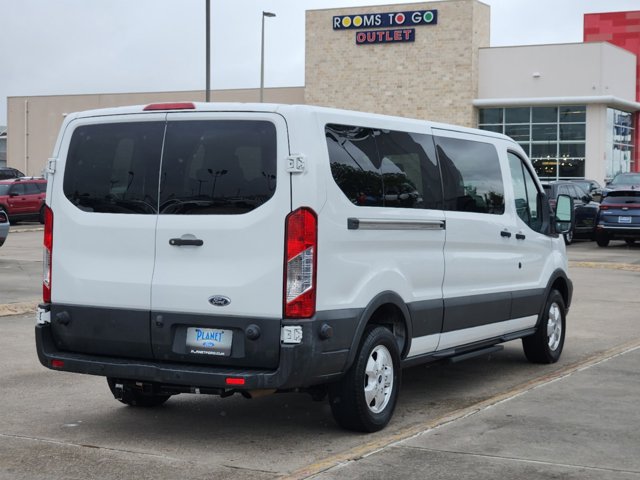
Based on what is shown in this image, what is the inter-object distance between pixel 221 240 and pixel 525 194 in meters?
4.01

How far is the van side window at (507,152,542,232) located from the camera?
9.56m

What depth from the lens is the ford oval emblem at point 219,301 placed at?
21.8ft

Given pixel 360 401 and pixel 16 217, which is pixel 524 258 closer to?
pixel 360 401

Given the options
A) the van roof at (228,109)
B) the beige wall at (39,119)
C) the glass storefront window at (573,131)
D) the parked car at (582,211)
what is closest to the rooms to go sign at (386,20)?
the glass storefront window at (573,131)

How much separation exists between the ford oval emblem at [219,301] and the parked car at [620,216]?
2263 centimetres

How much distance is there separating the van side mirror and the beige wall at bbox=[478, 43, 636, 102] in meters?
41.5

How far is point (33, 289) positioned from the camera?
53.3ft

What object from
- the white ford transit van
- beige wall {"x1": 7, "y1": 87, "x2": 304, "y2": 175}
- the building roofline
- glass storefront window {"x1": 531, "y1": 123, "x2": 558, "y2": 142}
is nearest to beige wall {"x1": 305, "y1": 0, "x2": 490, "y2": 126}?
the building roofline

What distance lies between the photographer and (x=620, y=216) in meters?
27.9

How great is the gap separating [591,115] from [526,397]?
4444 cm

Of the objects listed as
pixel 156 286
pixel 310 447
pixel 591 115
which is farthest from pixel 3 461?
pixel 591 115

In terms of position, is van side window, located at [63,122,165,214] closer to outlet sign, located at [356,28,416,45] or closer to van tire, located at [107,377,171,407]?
van tire, located at [107,377,171,407]

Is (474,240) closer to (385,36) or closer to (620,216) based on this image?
(620,216)

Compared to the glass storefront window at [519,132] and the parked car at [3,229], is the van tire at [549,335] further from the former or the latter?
the glass storefront window at [519,132]
